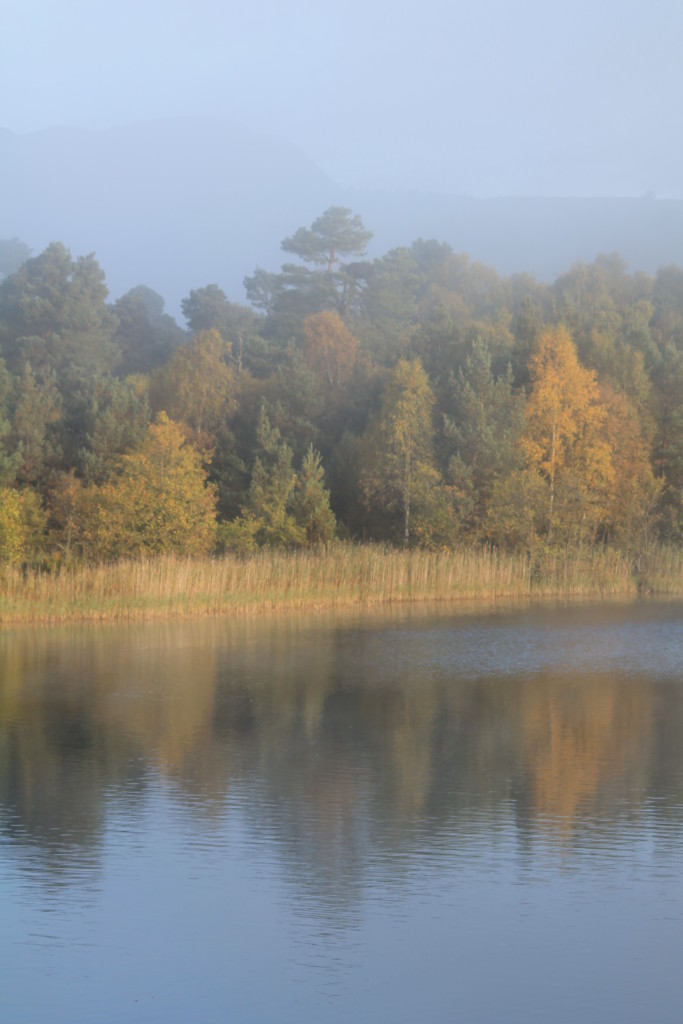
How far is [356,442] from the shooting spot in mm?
42219

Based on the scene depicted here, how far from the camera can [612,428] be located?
4122 centimetres

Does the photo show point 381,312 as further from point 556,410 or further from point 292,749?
point 292,749

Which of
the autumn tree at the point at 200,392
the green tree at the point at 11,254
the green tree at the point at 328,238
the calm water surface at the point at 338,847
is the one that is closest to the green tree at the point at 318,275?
the green tree at the point at 328,238

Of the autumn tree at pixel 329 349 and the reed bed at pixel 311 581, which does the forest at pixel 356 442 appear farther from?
the reed bed at pixel 311 581

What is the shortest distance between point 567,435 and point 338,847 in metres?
33.2

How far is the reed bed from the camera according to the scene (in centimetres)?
2308

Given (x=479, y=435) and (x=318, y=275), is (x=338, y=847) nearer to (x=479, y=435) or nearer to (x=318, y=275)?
(x=479, y=435)

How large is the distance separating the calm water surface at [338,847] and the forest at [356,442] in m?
14.1

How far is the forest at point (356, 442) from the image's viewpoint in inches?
1305

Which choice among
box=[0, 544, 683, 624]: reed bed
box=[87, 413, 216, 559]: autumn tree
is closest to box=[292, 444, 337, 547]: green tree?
box=[0, 544, 683, 624]: reed bed

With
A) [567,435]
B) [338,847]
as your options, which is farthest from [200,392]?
[338,847]

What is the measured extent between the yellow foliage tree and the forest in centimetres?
8

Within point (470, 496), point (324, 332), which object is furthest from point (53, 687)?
point (324, 332)

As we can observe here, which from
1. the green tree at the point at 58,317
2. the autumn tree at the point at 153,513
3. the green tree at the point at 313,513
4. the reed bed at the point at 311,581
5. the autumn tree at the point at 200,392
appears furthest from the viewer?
the green tree at the point at 58,317
